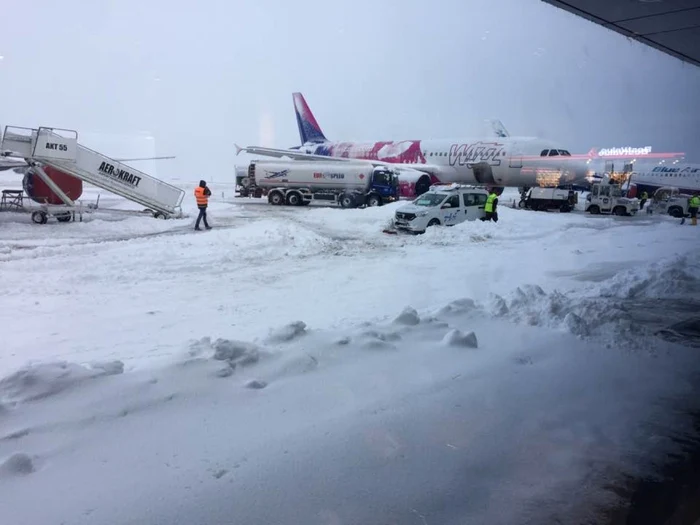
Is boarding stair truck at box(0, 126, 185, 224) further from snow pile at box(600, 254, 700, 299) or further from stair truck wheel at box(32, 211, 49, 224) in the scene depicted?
snow pile at box(600, 254, 700, 299)

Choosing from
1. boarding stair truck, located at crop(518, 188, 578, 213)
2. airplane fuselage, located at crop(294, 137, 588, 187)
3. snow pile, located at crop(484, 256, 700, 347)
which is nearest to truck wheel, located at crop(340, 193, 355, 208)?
airplane fuselage, located at crop(294, 137, 588, 187)

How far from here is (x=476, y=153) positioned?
25.7 metres

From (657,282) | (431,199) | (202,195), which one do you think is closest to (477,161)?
(431,199)

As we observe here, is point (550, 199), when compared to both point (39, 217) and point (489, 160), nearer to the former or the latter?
point (489, 160)

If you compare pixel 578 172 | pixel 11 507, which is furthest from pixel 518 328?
pixel 578 172

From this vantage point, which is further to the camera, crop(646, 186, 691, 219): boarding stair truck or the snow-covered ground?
crop(646, 186, 691, 219): boarding stair truck

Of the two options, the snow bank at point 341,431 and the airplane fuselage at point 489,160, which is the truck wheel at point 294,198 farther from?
the snow bank at point 341,431

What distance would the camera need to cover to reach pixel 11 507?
244 centimetres

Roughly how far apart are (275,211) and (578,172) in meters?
13.5

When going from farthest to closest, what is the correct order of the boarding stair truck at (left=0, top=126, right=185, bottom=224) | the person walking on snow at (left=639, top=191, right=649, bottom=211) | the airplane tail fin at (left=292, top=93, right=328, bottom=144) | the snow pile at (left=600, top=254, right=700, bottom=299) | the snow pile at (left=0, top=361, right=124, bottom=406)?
the airplane tail fin at (left=292, top=93, right=328, bottom=144) < the person walking on snow at (left=639, top=191, right=649, bottom=211) < the boarding stair truck at (left=0, top=126, right=185, bottom=224) < the snow pile at (left=600, top=254, right=700, bottom=299) < the snow pile at (left=0, top=361, right=124, bottom=406)

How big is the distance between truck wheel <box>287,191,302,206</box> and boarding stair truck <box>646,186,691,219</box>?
1556 cm

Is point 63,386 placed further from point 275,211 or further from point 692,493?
point 275,211

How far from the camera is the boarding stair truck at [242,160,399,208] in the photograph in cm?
2330

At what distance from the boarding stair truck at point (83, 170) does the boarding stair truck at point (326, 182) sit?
9059mm
